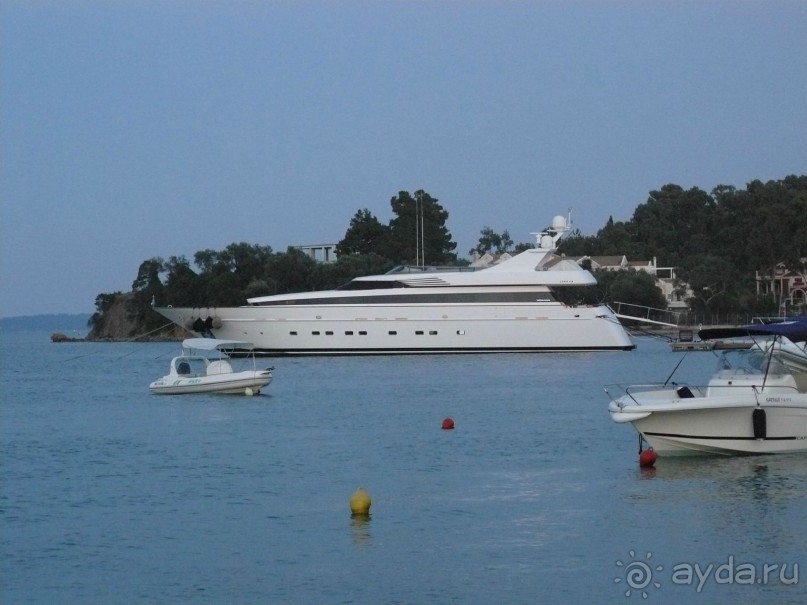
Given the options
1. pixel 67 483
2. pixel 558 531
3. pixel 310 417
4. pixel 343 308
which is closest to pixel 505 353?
pixel 343 308

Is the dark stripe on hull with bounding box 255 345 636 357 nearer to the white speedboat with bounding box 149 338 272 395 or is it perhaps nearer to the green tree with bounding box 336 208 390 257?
the white speedboat with bounding box 149 338 272 395

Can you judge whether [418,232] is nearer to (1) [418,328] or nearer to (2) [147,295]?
A: (2) [147,295]

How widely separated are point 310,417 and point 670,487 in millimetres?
16245

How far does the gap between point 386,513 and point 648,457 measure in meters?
5.30

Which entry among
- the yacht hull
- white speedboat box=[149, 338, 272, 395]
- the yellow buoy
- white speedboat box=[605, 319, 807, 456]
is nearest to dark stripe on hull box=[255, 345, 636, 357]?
the yacht hull

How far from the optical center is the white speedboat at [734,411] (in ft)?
70.9

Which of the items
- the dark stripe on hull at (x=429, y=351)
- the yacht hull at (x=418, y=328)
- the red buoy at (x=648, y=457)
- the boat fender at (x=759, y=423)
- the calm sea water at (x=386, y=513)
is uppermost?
the yacht hull at (x=418, y=328)

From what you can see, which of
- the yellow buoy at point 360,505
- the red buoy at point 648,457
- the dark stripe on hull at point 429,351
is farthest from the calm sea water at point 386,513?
the dark stripe on hull at point 429,351

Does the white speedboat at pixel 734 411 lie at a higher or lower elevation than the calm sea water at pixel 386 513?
higher

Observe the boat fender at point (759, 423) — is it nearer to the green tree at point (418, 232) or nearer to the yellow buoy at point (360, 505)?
the yellow buoy at point (360, 505)

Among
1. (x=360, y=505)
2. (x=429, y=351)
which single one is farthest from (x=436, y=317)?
(x=360, y=505)

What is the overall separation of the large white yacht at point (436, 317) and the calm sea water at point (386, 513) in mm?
30069

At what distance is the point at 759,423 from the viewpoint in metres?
22.0

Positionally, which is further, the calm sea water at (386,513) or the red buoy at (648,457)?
the red buoy at (648,457)
